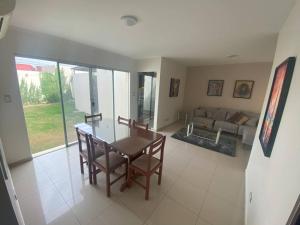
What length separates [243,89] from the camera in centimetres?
452

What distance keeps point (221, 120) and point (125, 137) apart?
12.4 feet

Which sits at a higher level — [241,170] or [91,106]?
[91,106]

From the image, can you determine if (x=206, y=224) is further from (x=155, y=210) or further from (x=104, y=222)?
(x=104, y=222)

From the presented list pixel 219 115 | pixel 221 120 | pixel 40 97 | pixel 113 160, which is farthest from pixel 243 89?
pixel 40 97

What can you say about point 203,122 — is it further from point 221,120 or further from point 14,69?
point 14,69

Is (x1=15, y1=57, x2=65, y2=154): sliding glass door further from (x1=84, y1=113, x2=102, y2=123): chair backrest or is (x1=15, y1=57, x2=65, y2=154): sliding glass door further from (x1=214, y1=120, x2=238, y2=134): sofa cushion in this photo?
(x1=214, y1=120, x2=238, y2=134): sofa cushion

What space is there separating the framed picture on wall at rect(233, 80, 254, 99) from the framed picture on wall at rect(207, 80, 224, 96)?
46 centimetres

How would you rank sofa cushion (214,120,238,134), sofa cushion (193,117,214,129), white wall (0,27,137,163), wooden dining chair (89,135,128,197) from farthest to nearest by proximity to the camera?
sofa cushion (193,117,214,129) → sofa cushion (214,120,238,134) → white wall (0,27,137,163) → wooden dining chair (89,135,128,197)

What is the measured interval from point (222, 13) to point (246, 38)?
3.47ft

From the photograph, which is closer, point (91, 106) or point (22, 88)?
point (22, 88)

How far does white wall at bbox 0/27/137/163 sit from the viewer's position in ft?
6.77

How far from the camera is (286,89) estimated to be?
1.08 m

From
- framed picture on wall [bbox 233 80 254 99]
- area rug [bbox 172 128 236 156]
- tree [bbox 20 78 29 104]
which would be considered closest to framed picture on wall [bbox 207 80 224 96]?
framed picture on wall [bbox 233 80 254 99]

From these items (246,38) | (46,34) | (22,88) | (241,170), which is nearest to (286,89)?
(246,38)
